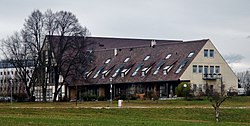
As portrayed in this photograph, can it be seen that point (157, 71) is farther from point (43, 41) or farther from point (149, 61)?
point (43, 41)

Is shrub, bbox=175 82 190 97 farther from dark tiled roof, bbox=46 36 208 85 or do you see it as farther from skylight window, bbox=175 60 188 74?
skylight window, bbox=175 60 188 74

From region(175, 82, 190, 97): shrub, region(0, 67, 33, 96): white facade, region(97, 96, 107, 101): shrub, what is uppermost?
region(0, 67, 33, 96): white facade

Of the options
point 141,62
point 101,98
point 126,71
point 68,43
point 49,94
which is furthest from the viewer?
point 49,94

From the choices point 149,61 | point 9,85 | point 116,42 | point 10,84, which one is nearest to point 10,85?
point 10,84

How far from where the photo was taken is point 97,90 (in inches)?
4323

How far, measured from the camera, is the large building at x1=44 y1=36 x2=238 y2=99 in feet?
318

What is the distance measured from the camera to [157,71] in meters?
99.9

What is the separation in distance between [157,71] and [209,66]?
8297 millimetres

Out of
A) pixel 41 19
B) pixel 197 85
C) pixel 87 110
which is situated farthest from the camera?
pixel 197 85

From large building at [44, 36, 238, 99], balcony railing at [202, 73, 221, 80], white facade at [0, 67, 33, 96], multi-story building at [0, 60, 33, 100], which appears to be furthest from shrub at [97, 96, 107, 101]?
white facade at [0, 67, 33, 96]

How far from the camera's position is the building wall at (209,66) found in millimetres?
97012

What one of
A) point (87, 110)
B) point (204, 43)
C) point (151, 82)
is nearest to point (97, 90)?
point (151, 82)

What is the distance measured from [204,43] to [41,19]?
84.0 ft

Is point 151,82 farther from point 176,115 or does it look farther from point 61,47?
point 176,115
